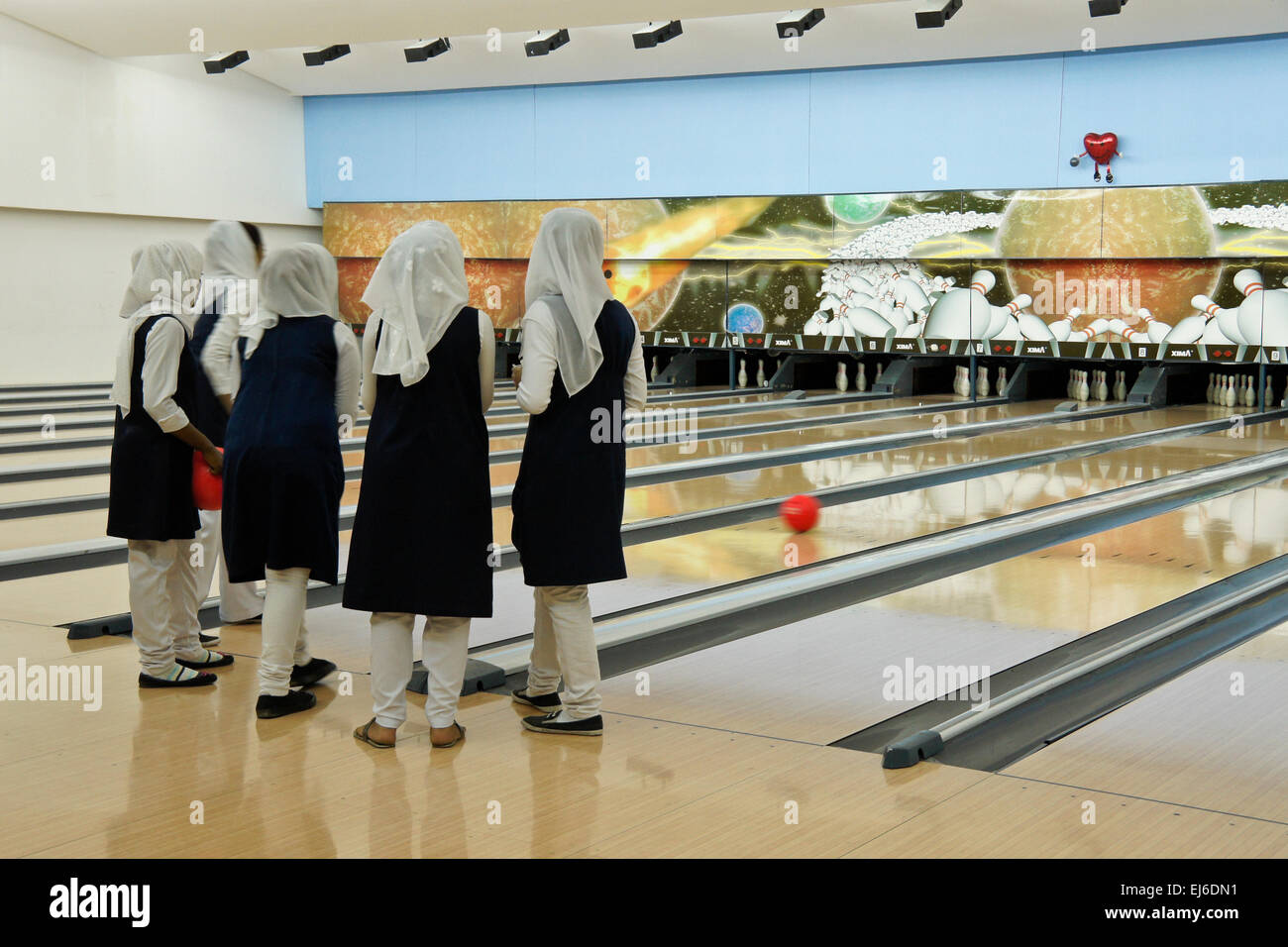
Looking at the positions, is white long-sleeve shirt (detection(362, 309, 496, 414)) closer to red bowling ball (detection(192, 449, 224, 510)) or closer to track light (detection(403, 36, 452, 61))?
red bowling ball (detection(192, 449, 224, 510))

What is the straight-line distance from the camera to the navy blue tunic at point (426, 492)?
2814 millimetres

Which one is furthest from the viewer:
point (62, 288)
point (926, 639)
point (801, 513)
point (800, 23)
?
point (62, 288)

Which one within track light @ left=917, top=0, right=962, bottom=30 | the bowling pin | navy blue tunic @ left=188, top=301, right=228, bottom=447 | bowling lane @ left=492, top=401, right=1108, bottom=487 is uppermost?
track light @ left=917, top=0, right=962, bottom=30

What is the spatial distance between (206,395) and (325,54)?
9.12m

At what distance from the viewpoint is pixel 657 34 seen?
1065 cm

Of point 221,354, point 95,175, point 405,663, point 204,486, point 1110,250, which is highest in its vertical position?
point 95,175

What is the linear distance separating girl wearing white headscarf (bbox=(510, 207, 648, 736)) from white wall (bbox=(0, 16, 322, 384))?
9390mm

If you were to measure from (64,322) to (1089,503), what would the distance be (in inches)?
349

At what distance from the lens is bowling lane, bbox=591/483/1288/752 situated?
3.13 m

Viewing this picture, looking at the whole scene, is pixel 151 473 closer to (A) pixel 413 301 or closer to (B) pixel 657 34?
(A) pixel 413 301

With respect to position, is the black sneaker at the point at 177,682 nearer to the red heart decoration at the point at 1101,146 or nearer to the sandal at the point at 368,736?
the sandal at the point at 368,736

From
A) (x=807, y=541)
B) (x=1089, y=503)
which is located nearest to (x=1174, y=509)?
(x=1089, y=503)

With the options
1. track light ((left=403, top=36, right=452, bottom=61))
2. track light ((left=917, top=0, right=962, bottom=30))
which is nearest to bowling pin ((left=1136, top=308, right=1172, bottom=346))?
track light ((left=917, top=0, right=962, bottom=30))

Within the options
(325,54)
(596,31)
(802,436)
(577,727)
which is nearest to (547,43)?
(596,31)
